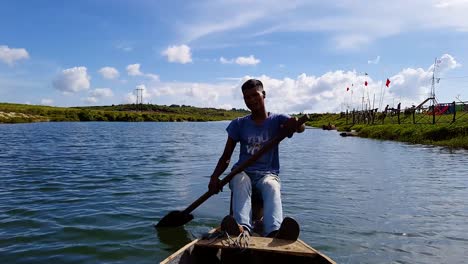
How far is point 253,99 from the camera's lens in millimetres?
6109

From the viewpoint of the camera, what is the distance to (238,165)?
6.32 metres

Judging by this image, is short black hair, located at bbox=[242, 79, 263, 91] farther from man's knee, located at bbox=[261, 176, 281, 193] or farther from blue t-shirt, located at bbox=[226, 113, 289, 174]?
man's knee, located at bbox=[261, 176, 281, 193]

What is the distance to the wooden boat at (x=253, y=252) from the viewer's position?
473 centimetres

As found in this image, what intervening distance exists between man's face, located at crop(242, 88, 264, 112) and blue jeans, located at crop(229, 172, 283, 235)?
1.01 metres

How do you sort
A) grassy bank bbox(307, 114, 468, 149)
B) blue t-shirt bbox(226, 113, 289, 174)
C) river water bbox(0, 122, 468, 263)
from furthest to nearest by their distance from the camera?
grassy bank bbox(307, 114, 468, 149) < river water bbox(0, 122, 468, 263) < blue t-shirt bbox(226, 113, 289, 174)

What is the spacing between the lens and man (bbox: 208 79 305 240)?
5441 mm

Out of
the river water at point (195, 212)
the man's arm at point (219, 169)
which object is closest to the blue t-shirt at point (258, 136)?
the man's arm at point (219, 169)

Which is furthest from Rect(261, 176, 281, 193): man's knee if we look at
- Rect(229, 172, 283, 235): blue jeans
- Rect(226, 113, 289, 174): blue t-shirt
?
Rect(226, 113, 289, 174): blue t-shirt

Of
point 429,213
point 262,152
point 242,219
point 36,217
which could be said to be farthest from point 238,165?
point 429,213

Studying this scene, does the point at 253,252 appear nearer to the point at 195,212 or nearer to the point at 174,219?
the point at 174,219

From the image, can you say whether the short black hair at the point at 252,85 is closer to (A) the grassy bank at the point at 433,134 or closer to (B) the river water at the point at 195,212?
(B) the river water at the point at 195,212

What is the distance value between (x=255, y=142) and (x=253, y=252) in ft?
6.48

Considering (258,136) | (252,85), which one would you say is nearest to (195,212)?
(258,136)

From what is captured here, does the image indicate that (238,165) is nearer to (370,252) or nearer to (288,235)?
(288,235)
